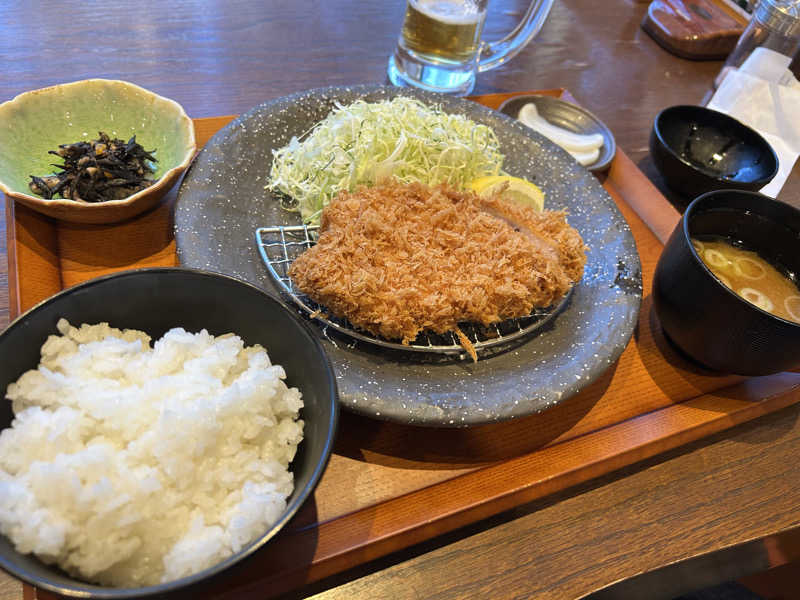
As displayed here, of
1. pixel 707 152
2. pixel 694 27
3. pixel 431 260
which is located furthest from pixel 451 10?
pixel 694 27

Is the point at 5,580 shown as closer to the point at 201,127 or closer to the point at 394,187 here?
the point at 394,187

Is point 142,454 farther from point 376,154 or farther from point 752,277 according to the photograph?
point 752,277

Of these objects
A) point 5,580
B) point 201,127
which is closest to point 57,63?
point 201,127

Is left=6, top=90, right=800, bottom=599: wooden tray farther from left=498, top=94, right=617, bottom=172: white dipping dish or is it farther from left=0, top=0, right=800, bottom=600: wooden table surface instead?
left=498, top=94, right=617, bottom=172: white dipping dish

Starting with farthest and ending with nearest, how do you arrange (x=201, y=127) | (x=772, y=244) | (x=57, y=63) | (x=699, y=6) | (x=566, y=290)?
1. (x=699, y=6)
2. (x=57, y=63)
3. (x=201, y=127)
4. (x=772, y=244)
5. (x=566, y=290)

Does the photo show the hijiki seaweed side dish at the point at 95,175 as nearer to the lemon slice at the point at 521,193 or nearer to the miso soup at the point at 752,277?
the lemon slice at the point at 521,193

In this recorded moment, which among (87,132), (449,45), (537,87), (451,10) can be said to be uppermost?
(451,10)
